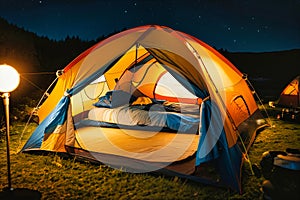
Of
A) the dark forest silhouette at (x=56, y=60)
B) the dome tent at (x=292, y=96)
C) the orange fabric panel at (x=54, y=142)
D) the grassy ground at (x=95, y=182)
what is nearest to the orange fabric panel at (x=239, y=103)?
the grassy ground at (x=95, y=182)

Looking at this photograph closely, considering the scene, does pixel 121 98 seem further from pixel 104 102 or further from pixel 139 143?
pixel 139 143

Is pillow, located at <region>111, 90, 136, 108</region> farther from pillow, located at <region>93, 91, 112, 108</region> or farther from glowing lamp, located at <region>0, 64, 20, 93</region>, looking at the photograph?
glowing lamp, located at <region>0, 64, 20, 93</region>

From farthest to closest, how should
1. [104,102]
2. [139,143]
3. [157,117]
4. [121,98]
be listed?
[121,98] < [104,102] < [157,117] < [139,143]

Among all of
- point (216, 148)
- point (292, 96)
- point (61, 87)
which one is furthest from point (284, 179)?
point (292, 96)

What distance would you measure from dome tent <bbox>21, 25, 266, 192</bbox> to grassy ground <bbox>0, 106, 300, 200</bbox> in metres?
0.18

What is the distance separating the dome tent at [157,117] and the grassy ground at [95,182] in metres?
0.18

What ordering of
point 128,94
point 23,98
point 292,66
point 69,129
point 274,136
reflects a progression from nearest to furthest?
1. point 69,129
2. point 274,136
3. point 128,94
4. point 23,98
5. point 292,66

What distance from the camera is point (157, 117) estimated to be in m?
5.85

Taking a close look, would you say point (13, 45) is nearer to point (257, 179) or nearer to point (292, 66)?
point (257, 179)

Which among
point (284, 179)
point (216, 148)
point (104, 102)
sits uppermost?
point (104, 102)

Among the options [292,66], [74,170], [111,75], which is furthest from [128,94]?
[292,66]

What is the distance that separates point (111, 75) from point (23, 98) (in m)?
4.56

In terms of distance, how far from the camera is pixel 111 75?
7.42 meters

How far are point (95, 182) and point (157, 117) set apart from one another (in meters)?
2.43
